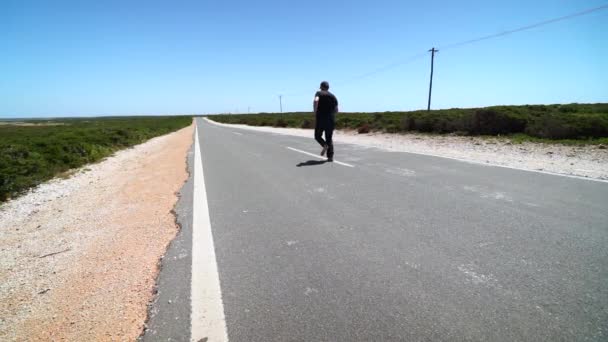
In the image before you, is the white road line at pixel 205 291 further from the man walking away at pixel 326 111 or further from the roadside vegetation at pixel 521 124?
the roadside vegetation at pixel 521 124

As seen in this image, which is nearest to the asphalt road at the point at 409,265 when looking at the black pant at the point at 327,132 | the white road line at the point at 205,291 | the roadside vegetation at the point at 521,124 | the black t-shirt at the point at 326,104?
the white road line at the point at 205,291

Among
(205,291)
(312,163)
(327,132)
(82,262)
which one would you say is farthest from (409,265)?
(327,132)

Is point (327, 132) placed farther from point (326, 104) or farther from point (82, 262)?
point (82, 262)

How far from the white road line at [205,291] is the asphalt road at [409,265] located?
5 centimetres

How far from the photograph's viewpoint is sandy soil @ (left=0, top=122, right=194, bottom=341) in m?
1.91

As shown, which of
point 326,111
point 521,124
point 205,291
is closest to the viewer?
point 205,291

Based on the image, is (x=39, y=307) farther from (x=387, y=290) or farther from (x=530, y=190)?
(x=530, y=190)

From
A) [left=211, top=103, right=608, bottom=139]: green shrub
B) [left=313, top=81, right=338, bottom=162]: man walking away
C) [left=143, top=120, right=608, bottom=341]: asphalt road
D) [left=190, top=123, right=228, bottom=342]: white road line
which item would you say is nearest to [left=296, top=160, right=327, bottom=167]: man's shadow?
[left=313, top=81, right=338, bottom=162]: man walking away

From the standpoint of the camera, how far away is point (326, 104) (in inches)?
302

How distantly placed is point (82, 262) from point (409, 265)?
299cm

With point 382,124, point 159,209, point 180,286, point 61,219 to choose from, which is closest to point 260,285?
point 180,286

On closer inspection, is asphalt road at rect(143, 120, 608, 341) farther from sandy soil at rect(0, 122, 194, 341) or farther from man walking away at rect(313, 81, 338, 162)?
man walking away at rect(313, 81, 338, 162)

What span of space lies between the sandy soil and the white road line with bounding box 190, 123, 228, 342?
31cm

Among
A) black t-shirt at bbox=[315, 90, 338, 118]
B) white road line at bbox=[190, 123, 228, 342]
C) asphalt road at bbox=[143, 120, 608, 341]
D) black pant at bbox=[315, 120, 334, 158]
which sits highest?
black t-shirt at bbox=[315, 90, 338, 118]
